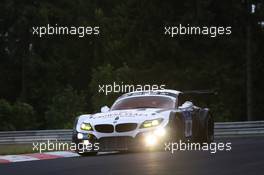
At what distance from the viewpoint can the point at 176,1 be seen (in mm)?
46000

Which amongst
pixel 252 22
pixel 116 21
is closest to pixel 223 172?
pixel 252 22

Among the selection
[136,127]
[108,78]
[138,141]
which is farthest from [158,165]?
[108,78]

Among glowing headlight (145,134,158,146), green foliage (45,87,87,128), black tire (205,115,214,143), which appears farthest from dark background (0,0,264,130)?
glowing headlight (145,134,158,146)

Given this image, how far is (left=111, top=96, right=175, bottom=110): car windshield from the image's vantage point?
1541 cm

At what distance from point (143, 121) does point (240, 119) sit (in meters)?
30.0

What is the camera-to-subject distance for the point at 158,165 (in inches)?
419

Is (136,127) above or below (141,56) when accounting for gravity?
below
